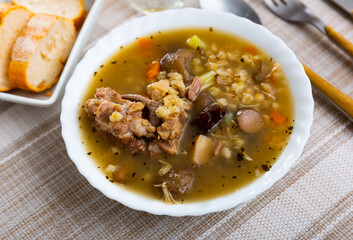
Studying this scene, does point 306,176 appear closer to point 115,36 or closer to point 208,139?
point 208,139

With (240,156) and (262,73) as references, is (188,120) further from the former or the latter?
(262,73)

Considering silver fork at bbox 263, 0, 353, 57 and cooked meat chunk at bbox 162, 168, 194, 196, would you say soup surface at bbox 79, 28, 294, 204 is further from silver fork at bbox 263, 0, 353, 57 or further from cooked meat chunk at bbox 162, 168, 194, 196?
silver fork at bbox 263, 0, 353, 57

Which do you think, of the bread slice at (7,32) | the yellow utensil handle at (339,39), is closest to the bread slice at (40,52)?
the bread slice at (7,32)

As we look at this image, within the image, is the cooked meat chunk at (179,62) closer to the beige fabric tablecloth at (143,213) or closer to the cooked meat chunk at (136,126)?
the cooked meat chunk at (136,126)

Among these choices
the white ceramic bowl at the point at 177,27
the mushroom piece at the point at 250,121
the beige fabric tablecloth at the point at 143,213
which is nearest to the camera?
the white ceramic bowl at the point at 177,27

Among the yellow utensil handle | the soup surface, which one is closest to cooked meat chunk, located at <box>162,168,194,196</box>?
the soup surface

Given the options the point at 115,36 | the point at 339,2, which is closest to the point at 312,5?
the point at 339,2
